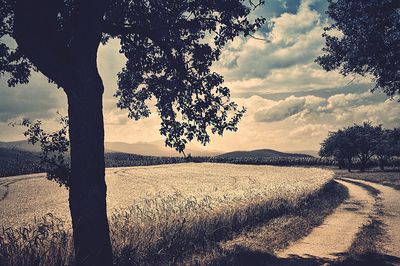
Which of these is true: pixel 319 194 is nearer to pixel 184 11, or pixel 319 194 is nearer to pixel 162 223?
pixel 162 223

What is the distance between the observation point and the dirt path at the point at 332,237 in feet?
36.3

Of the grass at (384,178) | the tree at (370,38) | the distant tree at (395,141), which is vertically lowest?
the grass at (384,178)

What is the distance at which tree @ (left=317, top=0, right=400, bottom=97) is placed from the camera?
17.4m

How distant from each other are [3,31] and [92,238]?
5649 mm

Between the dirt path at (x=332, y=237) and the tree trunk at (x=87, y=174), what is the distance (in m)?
6.00

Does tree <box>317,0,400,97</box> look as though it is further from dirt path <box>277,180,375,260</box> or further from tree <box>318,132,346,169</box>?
tree <box>318,132,346,169</box>

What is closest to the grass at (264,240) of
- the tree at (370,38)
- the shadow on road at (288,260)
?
the shadow on road at (288,260)

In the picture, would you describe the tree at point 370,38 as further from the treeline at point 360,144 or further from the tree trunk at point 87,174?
the treeline at point 360,144

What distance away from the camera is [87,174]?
22.4ft

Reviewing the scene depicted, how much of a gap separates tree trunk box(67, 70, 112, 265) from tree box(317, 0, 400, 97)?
1563cm

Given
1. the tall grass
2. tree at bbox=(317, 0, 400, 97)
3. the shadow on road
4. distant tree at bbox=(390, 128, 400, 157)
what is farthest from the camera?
distant tree at bbox=(390, 128, 400, 157)

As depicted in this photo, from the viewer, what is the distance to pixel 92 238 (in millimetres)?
6895

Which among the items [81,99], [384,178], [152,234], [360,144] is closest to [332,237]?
[152,234]

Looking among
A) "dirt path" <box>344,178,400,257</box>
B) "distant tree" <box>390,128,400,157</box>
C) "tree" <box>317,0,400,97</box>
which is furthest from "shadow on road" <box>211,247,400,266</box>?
"distant tree" <box>390,128,400,157</box>
